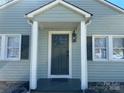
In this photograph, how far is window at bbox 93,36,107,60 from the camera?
44.8ft

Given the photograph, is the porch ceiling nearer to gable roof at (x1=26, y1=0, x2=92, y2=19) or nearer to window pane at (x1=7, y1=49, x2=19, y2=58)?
gable roof at (x1=26, y1=0, x2=92, y2=19)

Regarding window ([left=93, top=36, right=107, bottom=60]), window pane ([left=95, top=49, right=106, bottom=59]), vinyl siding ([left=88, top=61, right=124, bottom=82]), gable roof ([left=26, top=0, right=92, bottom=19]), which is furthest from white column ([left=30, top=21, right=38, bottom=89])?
window pane ([left=95, top=49, right=106, bottom=59])

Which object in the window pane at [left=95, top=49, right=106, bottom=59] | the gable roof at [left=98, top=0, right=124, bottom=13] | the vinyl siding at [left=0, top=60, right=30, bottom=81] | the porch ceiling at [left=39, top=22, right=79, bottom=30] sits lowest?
the vinyl siding at [left=0, top=60, right=30, bottom=81]

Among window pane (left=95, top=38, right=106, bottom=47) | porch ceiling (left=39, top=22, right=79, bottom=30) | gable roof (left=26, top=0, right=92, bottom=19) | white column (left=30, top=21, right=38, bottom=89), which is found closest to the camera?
white column (left=30, top=21, right=38, bottom=89)

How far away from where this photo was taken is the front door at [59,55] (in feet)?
45.0

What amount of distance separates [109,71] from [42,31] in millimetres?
3960

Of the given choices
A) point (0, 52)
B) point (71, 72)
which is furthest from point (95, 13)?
point (0, 52)

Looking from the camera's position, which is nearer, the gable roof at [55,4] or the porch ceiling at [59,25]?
the gable roof at [55,4]

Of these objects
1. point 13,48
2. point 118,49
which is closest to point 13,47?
point 13,48

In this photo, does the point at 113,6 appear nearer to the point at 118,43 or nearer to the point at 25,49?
the point at 118,43

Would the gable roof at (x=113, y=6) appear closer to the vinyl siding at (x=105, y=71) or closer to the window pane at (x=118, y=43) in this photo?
the window pane at (x=118, y=43)

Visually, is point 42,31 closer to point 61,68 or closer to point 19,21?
point 19,21

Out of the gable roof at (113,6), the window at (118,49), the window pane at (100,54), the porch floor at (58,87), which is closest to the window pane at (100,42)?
the window pane at (100,54)

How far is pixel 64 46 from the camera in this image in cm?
1382
